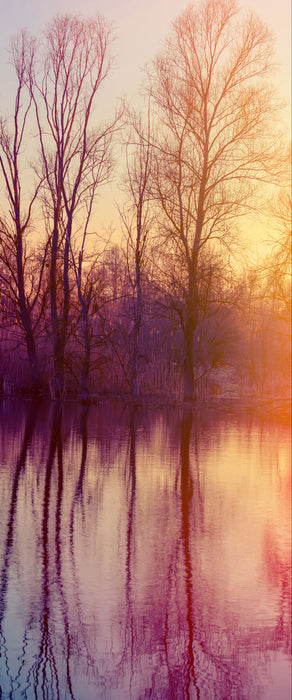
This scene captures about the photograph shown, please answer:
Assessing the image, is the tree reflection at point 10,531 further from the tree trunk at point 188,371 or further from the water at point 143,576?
the tree trunk at point 188,371

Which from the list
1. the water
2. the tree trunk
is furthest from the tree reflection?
the tree trunk

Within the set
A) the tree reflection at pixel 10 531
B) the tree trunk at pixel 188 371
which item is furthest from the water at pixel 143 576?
the tree trunk at pixel 188 371

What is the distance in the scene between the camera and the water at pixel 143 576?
12.6 ft

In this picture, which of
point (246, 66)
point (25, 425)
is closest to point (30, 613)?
point (25, 425)

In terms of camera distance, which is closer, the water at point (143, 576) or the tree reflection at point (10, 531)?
the water at point (143, 576)

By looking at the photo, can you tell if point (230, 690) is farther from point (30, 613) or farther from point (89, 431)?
point (89, 431)

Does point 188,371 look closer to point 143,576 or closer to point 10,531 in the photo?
point 10,531

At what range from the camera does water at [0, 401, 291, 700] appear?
3.83 meters

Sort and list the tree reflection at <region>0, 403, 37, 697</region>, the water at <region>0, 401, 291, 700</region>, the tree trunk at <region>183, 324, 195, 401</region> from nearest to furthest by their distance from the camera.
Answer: the water at <region>0, 401, 291, 700</region>, the tree reflection at <region>0, 403, 37, 697</region>, the tree trunk at <region>183, 324, 195, 401</region>

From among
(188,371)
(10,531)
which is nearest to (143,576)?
(10,531)

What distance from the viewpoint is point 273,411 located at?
2014cm

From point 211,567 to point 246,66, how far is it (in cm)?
1926

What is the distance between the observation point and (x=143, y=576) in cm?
530

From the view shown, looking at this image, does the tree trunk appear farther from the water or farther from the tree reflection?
the water
